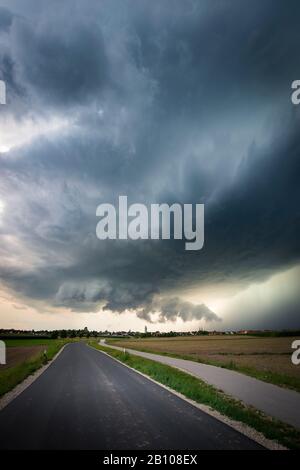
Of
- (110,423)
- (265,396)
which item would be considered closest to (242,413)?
(265,396)

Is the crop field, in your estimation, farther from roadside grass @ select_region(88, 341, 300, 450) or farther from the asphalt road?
the asphalt road

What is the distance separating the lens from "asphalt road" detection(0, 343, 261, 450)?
320 inches

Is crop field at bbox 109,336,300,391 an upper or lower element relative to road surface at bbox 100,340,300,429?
lower

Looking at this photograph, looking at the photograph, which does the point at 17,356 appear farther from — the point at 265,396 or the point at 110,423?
the point at 110,423

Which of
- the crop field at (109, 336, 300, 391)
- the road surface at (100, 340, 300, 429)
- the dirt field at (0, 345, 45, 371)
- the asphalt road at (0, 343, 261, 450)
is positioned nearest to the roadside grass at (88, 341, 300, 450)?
the road surface at (100, 340, 300, 429)

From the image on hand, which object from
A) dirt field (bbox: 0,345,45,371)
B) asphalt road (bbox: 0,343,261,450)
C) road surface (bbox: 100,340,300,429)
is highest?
asphalt road (bbox: 0,343,261,450)

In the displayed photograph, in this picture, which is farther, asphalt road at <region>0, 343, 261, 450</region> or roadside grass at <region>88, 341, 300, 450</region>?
roadside grass at <region>88, 341, 300, 450</region>

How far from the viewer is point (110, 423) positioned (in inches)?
395

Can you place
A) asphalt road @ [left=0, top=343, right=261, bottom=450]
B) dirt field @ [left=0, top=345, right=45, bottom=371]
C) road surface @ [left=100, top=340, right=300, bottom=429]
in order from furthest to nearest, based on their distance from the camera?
dirt field @ [left=0, top=345, right=45, bottom=371]
road surface @ [left=100, top=340, right=300, bottom=429]
asphalt road @ [left=0, top=343, right=261, bottom=450]

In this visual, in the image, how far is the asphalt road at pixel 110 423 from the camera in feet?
26.7

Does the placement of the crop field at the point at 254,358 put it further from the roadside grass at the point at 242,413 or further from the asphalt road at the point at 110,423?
the asphalt road at the point at 110,423

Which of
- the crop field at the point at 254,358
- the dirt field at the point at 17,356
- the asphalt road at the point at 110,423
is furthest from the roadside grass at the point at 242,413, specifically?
the dirt field at the point at 17,356
